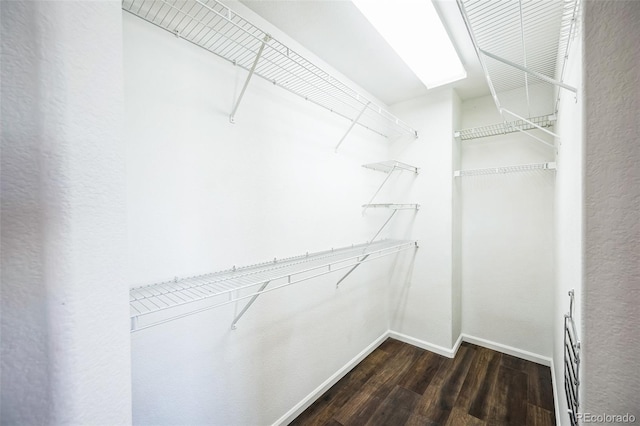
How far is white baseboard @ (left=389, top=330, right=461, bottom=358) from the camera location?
224cm

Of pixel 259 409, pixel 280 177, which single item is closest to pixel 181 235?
pixel 280 177

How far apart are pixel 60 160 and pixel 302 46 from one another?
5.40ft

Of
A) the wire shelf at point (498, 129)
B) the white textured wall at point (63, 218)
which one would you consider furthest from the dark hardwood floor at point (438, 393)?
the wire shelf at point (498, 129)

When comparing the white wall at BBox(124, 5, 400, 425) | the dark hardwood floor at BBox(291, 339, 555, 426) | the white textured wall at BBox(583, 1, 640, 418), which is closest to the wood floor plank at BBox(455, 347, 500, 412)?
the dark hardwood floor at BBox(291, 339, 555, 426)

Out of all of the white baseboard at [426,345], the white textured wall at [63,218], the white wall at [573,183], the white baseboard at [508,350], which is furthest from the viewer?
the white baseboard at [426,345]

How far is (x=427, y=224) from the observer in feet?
7.75

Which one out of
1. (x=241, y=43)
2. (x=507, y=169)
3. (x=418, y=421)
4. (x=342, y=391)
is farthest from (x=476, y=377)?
(x=241, y=43)

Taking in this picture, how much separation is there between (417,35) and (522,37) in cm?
64

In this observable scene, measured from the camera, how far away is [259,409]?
1.38m

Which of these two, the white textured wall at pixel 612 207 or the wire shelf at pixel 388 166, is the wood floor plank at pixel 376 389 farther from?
the wire shelf at pixel 388 166

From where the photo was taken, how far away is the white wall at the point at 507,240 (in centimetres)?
211

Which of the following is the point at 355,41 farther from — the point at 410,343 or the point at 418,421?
the point at 410,343

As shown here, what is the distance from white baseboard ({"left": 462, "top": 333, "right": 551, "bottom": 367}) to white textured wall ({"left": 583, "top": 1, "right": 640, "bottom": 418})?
80.4 inches

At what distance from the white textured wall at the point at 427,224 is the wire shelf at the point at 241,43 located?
0.70m
